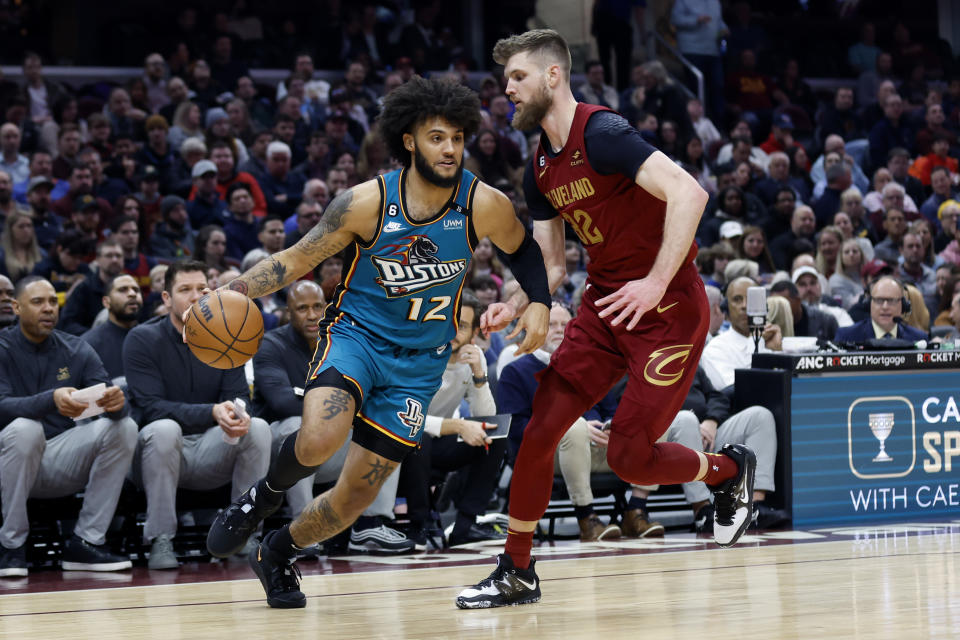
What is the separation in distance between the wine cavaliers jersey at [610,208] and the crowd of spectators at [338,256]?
2.00 meters

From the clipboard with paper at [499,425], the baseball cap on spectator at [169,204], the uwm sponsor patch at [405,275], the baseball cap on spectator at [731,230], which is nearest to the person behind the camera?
the uwm sponsor patch at [405,275]

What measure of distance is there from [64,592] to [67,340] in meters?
1.83

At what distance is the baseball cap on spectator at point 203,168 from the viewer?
443 inches

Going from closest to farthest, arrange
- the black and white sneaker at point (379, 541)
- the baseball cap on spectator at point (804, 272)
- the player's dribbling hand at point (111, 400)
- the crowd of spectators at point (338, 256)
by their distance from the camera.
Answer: the player's dribbling hand at point (111, 400), the crowd of spectators at point (338, 256), the black and white sneaker at point (379, 541), the baseball cap on spectator at point (804, 272)

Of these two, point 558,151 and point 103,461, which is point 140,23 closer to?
point 103,461

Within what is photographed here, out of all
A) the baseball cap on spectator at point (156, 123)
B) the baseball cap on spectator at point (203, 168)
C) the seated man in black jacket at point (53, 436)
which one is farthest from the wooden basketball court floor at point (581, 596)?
the baseball cap on spectator at point (156, 123)

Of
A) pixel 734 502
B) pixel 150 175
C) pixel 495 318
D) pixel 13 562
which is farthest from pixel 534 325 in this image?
pixel 150 175

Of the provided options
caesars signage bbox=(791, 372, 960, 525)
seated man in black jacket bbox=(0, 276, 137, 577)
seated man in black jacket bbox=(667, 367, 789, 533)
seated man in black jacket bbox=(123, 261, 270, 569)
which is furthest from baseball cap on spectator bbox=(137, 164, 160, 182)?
caesars signage bbox=(791, 372, 960, 525)

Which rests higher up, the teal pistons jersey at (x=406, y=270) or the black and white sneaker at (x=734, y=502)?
the teal pistons jersey at (x=406, y=270)

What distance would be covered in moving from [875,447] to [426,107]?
176 inches

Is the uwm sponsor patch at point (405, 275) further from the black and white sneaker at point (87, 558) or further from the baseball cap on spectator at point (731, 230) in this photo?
the baseball cap on spectator at point (731, 230)

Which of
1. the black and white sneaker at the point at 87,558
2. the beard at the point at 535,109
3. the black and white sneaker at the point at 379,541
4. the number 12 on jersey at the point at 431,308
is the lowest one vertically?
the black and white sneaker at the point at 379,541

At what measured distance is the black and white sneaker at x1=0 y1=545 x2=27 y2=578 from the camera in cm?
643

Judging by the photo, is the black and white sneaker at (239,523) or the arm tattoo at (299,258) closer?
the arm tattoo at (299,258)
